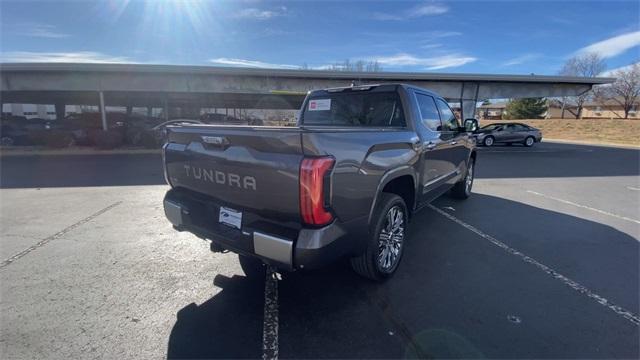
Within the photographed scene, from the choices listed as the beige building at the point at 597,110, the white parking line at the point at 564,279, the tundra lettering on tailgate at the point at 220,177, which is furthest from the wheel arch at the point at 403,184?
the beige building at the point at 597,110

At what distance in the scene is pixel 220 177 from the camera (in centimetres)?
272

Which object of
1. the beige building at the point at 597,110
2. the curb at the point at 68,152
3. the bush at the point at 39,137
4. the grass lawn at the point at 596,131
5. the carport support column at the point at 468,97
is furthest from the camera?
the beige building at the point at 597,110

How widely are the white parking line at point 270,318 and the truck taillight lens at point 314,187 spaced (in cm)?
97

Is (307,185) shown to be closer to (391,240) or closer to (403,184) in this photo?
(391,240)

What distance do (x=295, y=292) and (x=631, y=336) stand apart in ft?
Result: 9.03

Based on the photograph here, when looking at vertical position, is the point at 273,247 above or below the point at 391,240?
above

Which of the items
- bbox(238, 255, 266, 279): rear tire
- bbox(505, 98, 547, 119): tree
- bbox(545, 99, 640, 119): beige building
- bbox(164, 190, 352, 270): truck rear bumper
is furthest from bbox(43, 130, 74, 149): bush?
bbox(545, 99, 640, 119): beige building

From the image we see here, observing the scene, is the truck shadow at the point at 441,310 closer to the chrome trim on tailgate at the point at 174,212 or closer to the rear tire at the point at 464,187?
the chrome trim on tailgate at the point at 174,212

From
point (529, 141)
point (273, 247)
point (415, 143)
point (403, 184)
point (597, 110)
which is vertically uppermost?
point (597, 110)

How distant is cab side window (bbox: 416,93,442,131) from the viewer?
4.15 m

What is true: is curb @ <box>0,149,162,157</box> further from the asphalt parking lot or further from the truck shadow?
the truck shadow

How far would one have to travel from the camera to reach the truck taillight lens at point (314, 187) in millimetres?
2250

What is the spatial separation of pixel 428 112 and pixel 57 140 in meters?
20.2

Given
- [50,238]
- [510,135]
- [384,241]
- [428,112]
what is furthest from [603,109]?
[50,238]
